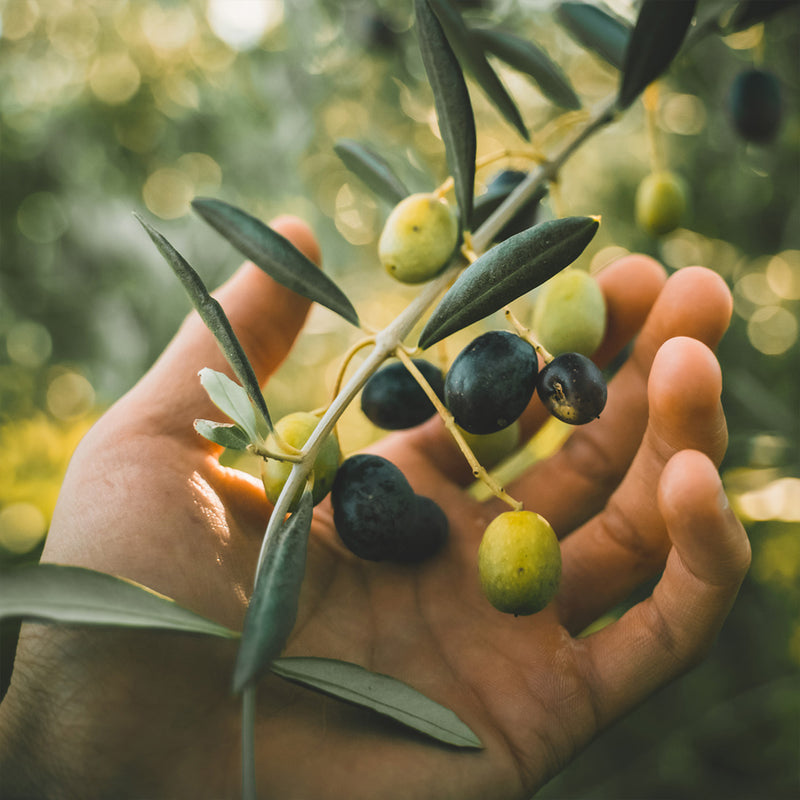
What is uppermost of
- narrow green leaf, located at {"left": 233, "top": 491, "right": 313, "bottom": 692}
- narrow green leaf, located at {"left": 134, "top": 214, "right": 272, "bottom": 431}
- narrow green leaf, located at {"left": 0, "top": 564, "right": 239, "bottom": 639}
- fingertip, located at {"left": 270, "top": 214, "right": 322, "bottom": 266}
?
narrow green leaf, located at {"left": 134, "top": 214, "right": 272, "bottom": 431}

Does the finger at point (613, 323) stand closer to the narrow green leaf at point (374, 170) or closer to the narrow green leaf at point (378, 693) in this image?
the narrow green leaf at point (374, 170)

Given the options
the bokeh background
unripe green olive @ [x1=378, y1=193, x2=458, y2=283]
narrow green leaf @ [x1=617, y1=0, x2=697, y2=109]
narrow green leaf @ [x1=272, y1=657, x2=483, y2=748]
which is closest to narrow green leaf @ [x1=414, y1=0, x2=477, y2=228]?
unripe green olive @ [x1=378, y1=193, x2=458, y2=283]

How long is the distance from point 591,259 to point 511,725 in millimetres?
1784

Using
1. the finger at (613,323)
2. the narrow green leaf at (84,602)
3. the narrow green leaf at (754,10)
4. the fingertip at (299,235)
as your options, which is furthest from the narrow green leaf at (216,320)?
Result: the narrow green leaf at (754,10)

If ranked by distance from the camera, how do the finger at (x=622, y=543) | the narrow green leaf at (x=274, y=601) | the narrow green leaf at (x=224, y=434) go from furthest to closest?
the finger at (x=622, y=543), the narrow green leaf at (x=224, y=434), the narrow green leaf at (x=274, y=601)

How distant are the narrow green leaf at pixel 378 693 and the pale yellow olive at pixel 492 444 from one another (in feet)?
1.32

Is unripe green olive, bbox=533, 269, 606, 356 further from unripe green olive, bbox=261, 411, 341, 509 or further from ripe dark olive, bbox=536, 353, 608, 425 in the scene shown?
unripe green olive, bbox=261, 411, 341, 509

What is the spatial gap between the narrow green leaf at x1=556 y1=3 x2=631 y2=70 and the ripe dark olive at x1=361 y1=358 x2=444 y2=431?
0.66 metres

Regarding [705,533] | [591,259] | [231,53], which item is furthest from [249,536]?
[231,53]

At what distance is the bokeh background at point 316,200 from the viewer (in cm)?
186

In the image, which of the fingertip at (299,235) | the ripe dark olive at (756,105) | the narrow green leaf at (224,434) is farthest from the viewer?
the ripe dark olive at (756,105)

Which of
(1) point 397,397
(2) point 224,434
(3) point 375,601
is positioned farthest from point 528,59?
(3) point 375,601

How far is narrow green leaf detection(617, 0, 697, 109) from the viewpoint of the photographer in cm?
89

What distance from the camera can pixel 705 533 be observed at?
857 mm
